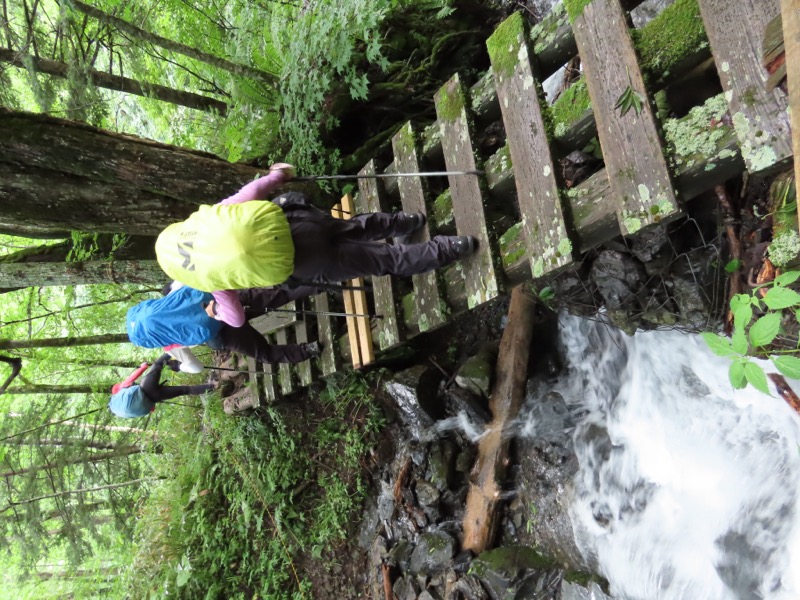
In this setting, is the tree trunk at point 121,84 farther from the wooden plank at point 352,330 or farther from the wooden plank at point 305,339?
the wooden plank at point 305,339

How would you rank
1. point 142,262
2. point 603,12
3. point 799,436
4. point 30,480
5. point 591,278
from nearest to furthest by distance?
point 603,12
point 799,436
point 591,278
point 142,262
point 30,480

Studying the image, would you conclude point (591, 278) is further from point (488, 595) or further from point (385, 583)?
point (385, 583)

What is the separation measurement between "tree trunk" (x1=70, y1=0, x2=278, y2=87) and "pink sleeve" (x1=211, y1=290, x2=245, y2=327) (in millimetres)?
3048

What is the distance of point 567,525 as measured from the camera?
14.0 ft

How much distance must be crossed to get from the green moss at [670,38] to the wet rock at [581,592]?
3.54 m

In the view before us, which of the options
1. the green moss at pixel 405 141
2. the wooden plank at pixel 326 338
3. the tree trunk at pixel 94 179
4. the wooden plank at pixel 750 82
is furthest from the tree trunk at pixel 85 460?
the wooden plank at pixel 750 82

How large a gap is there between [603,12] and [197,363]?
4.25m

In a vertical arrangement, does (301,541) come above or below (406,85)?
below

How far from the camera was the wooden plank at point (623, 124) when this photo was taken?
253 cm

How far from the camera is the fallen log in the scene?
4469 mm

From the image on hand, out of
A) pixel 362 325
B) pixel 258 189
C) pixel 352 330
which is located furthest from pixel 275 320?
pixel 258 189

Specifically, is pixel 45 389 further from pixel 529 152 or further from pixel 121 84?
pixel 529 152

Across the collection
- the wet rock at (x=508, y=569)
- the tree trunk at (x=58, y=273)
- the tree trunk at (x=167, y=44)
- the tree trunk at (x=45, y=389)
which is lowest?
the wet rock at (x=508, y=569)

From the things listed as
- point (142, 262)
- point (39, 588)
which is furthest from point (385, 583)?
point (39, 588)
